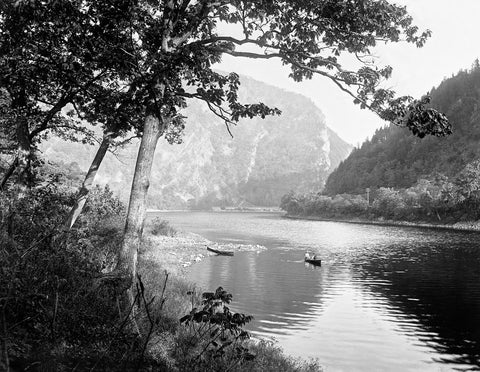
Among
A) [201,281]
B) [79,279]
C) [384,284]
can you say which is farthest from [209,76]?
[384,284]

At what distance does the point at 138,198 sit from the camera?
36.7 feet

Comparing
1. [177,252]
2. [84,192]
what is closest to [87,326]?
[84,192]

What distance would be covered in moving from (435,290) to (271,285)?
14.9m

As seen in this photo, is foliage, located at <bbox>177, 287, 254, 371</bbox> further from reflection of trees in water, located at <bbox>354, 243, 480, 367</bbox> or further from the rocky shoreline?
the rocky shoreline

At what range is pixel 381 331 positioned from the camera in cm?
2492

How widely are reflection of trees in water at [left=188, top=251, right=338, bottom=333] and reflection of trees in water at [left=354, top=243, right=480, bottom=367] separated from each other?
19.2 feet

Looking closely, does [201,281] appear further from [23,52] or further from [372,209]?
[372,209]

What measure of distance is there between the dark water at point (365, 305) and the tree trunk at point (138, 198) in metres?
12.1

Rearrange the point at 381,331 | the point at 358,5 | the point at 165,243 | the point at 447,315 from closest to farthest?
the point at 358,5, the point at 381,331, the point at 447,315, the point at 165,243

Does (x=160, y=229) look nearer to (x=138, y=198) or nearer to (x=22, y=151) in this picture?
(x=22, y=151)

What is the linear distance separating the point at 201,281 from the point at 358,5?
3240 centimetres

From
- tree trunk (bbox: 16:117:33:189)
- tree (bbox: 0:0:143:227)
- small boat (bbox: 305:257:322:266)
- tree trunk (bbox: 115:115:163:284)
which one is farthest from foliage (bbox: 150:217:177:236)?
tree trunk (bbox: 115:115:163:284)

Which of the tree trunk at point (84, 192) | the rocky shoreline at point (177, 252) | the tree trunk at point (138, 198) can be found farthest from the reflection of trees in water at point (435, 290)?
the rocky shoreline at point (177, 252)

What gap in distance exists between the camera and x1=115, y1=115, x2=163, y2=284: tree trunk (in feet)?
36.0
